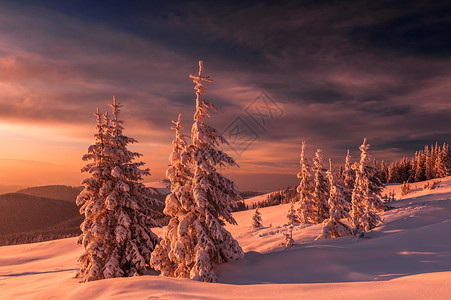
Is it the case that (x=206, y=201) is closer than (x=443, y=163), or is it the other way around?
(x=206, y=201)

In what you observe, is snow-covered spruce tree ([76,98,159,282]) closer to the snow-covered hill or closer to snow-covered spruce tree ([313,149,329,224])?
the snow-covered hill

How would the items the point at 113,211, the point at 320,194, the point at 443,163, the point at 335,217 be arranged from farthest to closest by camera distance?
the point at 443,163, the point at 320,194, the point at 335,217, the point at 113,211

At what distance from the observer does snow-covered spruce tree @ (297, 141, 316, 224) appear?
3491cm

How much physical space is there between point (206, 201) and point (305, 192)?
86.1 feet

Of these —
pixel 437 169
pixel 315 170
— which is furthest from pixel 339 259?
pixel 437 169

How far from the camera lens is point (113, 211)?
55.1 ft

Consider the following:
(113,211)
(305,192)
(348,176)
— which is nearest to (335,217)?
(305,192)

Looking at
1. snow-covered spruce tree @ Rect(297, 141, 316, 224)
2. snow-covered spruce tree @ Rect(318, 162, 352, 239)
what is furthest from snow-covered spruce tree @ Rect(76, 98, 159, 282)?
snow-covered spruce tree @ Rect(297, 141, 316, 224)

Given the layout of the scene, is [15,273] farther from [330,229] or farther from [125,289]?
[330,229]

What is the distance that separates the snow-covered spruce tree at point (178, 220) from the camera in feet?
41.4

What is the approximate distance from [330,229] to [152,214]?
52.1 feet

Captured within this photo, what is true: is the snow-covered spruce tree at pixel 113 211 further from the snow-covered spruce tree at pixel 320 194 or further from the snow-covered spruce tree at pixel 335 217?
the snow-covered spruce tree at pixel 320 194

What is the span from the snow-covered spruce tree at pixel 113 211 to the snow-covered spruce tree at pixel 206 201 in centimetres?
517

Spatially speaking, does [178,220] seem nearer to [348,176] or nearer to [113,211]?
[113,211]
